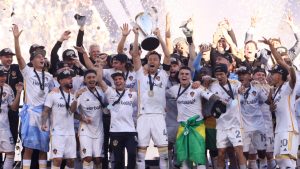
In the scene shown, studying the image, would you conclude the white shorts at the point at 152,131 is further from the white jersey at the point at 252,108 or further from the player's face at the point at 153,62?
the white jersey at the point at 252,108

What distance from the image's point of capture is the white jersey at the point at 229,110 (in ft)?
→ 32.3

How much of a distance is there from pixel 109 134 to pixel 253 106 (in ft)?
7.22

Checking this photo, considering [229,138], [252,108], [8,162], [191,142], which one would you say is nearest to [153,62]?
[191,142]

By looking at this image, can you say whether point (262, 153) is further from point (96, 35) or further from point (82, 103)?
point (96, 35)

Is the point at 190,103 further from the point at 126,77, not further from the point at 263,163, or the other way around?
the point at 263,163

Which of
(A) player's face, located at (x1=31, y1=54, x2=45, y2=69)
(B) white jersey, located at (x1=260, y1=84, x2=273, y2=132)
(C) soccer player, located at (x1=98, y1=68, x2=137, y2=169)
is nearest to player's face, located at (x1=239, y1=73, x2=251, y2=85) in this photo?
(B) white jersey, located at (x1=260, y1=84, x2=273, y2=132)

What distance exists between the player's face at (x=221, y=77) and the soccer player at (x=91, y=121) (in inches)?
64.7

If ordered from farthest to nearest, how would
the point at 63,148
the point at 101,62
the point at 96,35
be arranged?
the point at 96,35 < the point at 101,62 < the point at 63,148

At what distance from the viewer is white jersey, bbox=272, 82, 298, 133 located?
948 cm

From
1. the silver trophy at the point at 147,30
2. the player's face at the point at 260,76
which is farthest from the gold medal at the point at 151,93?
the player's face at the point at 260,76

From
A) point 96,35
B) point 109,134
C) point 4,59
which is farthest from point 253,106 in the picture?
point 96,35

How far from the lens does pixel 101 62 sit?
10.2 meters

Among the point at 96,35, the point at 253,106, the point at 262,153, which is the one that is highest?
the point at 96,35

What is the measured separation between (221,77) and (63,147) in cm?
241
